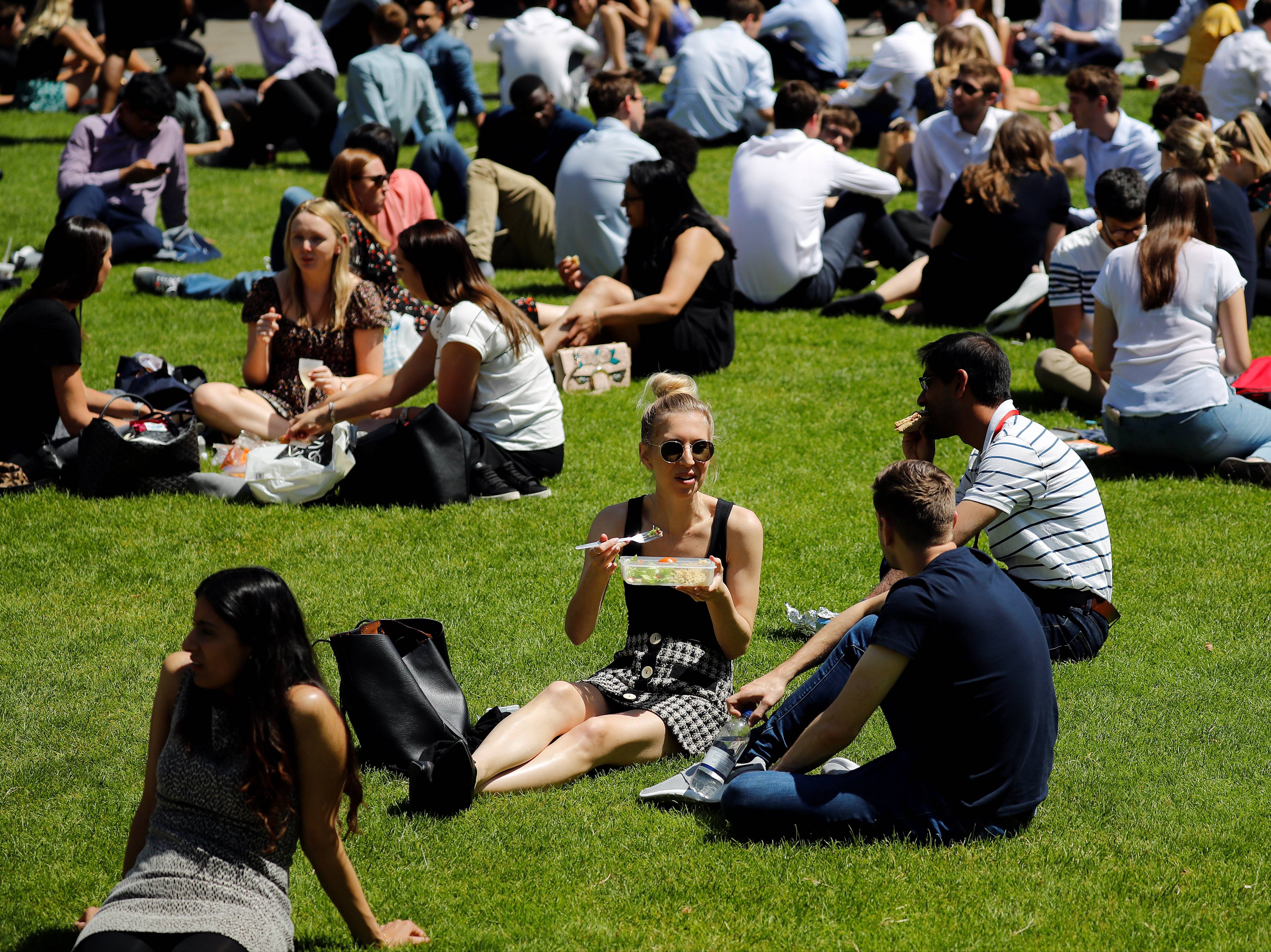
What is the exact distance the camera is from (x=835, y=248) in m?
10.8

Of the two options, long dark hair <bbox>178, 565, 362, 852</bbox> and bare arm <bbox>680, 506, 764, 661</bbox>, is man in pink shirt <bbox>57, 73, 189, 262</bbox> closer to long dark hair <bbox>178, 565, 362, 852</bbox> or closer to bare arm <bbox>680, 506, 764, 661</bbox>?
bare arm <bbox>680, 506, 764, 661</bbox>

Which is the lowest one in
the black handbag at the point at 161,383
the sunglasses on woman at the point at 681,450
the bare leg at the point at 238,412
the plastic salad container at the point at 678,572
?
the black handbag at the point at 161,383

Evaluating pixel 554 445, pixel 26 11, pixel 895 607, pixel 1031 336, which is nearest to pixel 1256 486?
pixel 1031 336

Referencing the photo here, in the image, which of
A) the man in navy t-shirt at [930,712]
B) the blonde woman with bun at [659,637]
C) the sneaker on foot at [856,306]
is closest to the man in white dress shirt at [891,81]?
the sneaker on foot at [856,306]

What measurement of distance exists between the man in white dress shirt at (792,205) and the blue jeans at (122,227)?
5188 millimetres

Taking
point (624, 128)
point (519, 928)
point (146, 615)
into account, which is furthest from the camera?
point (624, 128)

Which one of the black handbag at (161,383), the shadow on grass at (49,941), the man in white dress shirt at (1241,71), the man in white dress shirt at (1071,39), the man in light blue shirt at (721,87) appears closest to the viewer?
the shadow on grass at (49,941)

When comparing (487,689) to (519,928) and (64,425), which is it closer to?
(519,928)

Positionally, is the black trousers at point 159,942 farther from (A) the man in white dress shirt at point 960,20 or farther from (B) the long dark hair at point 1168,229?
(A) the man in white dress shirt at point 960,20

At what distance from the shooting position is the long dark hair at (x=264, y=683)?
3.08 m

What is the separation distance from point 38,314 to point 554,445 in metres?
2.78

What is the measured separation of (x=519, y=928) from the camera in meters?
3.58

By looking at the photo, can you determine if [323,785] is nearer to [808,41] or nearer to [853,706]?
[853,706]

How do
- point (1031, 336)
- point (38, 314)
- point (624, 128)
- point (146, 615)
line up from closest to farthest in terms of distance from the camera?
point (146, 615)
point (38, 314)
point (1031, 336)
point (624, 128)
